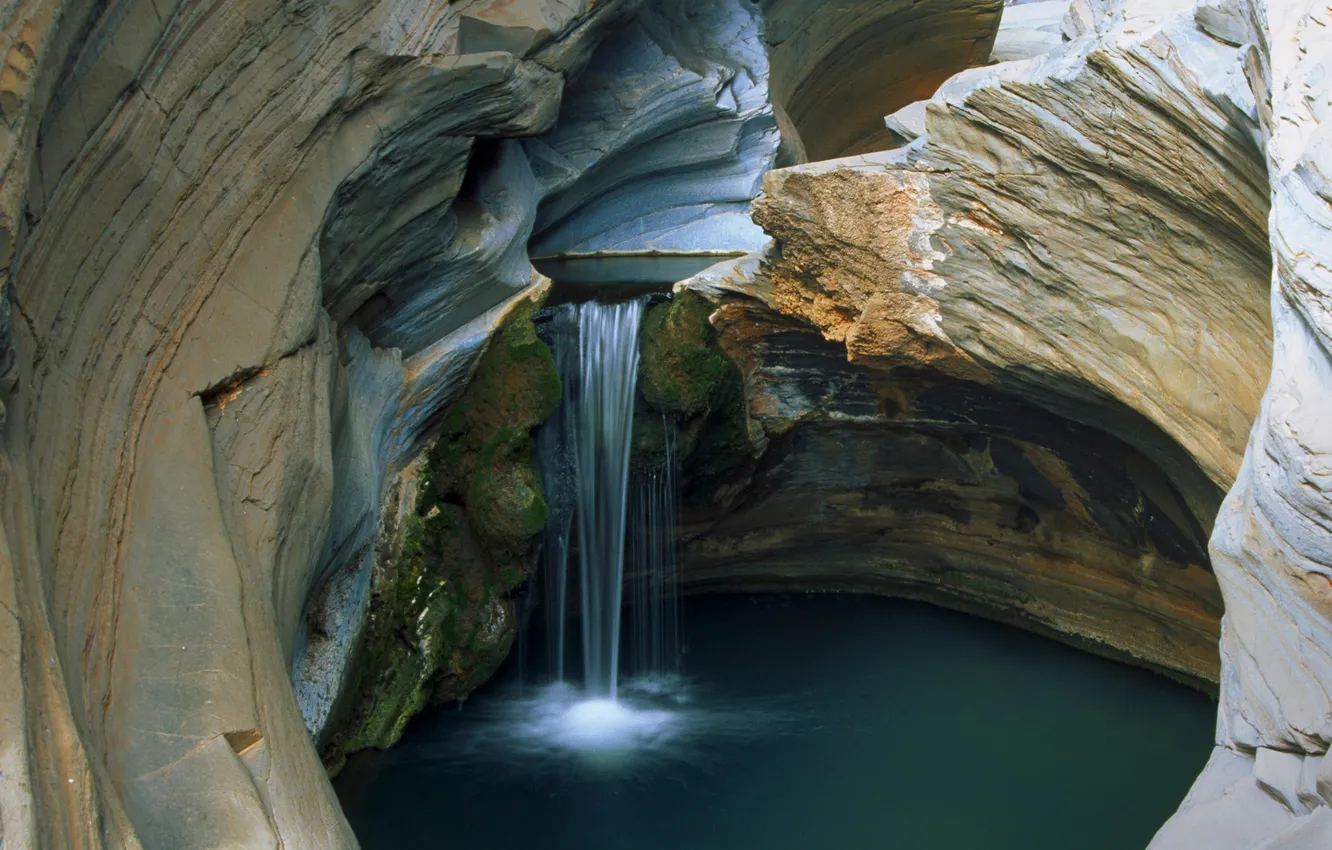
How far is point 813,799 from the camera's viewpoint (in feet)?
23.2

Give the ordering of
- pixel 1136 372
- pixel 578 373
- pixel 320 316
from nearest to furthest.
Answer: pixel 1136 372 → pixel 320 316 → pixel 578 373

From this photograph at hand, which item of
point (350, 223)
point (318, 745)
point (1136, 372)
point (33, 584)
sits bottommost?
point (318, 745)

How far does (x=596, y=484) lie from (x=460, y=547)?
1.04m

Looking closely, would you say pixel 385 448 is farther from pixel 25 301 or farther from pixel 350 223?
pixel 25 301

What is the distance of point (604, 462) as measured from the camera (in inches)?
333

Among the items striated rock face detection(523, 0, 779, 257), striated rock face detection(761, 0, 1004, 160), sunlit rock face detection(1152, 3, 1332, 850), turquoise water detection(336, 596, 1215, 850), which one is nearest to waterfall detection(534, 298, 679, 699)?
turquoise water detection(336, 596, 1215, 850)

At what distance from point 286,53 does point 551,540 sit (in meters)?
3.80

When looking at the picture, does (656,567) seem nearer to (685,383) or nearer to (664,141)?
(685,383)

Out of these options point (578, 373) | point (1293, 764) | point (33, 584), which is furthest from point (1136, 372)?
point (33, 584)

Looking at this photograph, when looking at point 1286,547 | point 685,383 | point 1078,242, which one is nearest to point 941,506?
point 685,383

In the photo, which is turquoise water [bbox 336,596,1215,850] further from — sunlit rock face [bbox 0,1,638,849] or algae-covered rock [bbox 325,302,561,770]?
sunlit rock face [bbox 0,1,638,849]

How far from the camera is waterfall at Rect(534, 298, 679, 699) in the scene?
8.42 metres

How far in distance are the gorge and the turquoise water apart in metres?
0.13

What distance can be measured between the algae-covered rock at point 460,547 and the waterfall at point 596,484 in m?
0.32
